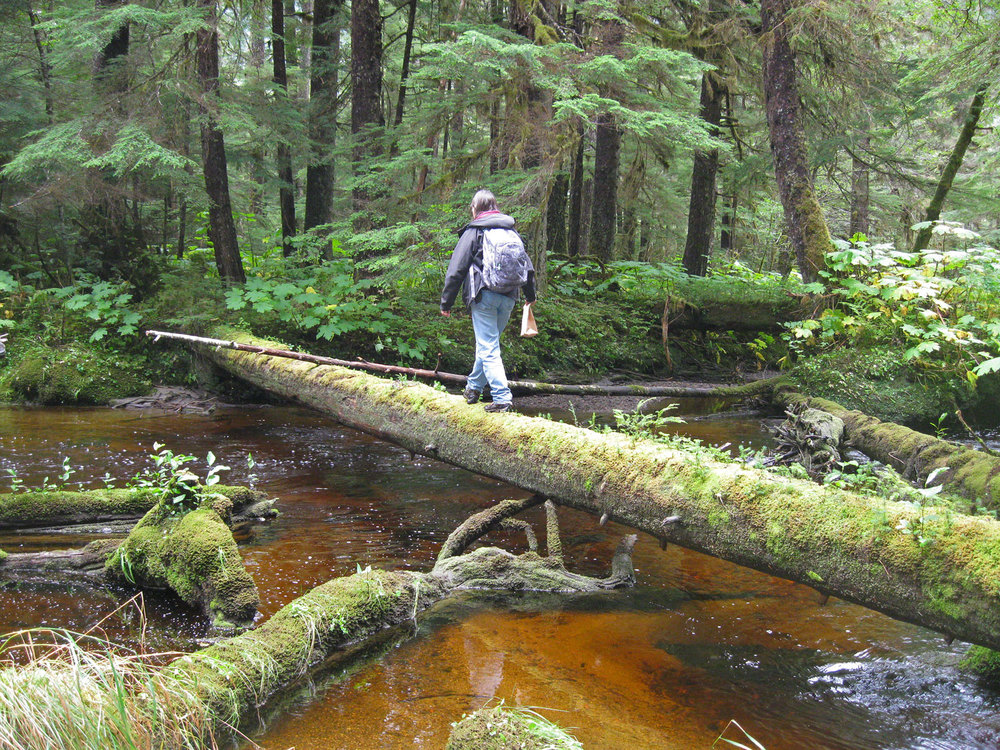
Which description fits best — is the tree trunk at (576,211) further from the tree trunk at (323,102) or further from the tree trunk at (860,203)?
the tree trunk at (860,203)

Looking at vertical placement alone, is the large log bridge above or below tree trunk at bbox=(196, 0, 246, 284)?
below

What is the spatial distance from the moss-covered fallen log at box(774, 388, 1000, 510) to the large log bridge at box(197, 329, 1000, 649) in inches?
65.4

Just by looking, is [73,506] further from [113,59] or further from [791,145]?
[791,145]

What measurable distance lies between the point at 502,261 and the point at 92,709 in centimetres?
460

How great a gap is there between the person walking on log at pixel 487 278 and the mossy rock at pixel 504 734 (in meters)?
3.49

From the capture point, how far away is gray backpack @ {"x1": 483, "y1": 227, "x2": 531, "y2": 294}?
20.2 ft

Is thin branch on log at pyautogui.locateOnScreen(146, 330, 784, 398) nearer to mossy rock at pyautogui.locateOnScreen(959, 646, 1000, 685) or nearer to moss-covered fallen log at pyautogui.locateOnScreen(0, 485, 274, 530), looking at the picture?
moss-covered fallen log at pyautogui.locateOnScreen(0, 485, 274, 530)

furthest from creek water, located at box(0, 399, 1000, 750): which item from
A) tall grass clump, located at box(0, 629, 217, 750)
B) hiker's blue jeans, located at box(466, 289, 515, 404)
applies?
hiker's blue jeans, located at box(466, 289, 515, 404)

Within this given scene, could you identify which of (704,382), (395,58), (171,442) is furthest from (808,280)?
(395,58)

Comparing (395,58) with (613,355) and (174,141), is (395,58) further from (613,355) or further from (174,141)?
(613,355)

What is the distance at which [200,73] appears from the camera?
11.7 m

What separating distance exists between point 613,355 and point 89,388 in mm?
9508

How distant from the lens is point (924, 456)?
6707 mm

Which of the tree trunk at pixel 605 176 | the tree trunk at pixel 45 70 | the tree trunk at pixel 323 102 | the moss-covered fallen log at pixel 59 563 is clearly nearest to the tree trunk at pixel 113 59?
the tree trunk at pixel 45 70
